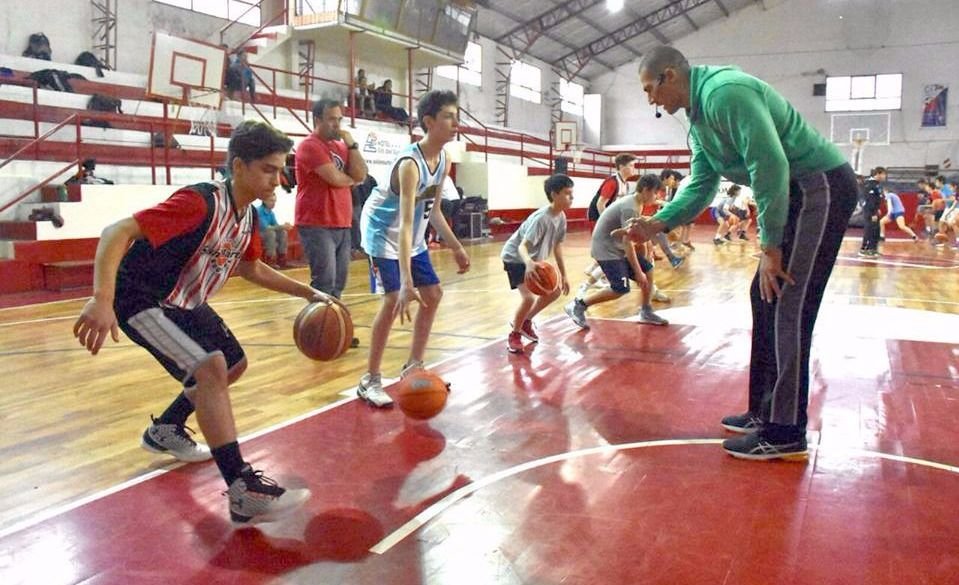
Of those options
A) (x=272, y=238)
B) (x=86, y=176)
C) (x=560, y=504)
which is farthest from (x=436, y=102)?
(x=272, y=238)

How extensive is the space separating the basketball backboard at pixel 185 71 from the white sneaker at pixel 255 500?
10.8m

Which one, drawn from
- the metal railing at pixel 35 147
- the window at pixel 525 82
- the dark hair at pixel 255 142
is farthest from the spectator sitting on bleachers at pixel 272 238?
the window at pixel 525 82

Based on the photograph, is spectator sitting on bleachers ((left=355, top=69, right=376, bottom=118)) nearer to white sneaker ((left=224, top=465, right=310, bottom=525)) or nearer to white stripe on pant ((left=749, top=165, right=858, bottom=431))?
white stripe on pant ((left=749, top=165, right=858, bottom=431))

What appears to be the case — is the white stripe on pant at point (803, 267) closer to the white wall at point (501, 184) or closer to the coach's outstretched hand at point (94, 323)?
the coach's outstretched hand at point (94, 323)

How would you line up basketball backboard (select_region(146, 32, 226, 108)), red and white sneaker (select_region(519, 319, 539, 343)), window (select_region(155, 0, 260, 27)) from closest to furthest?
red and white sneaker (select_region(519, 319, 539, 343)), basketball backboard (select_region(146, 32, 226, 108)), window (select_region(155, 0, 260, 27))

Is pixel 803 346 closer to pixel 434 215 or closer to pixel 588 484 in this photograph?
pixel 588 484

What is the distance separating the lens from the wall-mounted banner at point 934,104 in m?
28.1

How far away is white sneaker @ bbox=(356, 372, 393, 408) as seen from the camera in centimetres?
431

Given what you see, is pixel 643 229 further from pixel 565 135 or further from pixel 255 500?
pixel 565 135

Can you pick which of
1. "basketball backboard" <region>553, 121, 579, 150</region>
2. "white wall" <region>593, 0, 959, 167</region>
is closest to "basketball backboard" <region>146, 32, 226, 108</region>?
"basketball backboard" <region>553, 121, 579, 150</region>

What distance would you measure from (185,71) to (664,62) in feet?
37.0

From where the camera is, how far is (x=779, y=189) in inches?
121

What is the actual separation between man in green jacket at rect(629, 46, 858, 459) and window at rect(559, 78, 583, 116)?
29326 millimetres

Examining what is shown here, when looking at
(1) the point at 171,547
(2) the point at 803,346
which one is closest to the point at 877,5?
(2) the point at 803,346
